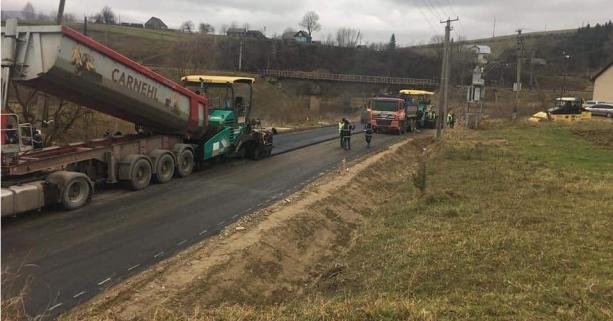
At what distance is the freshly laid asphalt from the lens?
24.1 ft

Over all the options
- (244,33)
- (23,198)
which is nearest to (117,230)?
(23,198)

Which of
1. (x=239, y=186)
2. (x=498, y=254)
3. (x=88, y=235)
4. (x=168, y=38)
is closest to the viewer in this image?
(x=498, y=254)

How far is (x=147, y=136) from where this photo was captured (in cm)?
1453

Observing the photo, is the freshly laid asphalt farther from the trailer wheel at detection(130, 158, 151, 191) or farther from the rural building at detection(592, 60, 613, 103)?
the rural building at detection(592, 60, 613, 103)

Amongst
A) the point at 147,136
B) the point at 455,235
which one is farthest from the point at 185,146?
the point at 455,235

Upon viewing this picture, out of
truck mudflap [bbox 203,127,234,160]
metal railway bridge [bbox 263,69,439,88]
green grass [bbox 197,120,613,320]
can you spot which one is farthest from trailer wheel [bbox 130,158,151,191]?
metal railway bridge [bbox 263,69,439,88]

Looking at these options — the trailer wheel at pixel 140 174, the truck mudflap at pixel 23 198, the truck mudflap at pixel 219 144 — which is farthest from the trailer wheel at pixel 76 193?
the truck mudflap at pixel 219 144

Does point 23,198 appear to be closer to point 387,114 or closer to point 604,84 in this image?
point 387,114

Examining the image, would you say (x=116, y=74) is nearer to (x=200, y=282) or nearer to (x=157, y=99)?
(x=157, y=99)

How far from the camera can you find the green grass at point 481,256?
5.97 metres

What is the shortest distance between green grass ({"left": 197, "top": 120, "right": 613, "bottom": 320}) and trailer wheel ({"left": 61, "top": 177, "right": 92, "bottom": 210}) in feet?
18.3

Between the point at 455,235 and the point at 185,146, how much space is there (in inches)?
336

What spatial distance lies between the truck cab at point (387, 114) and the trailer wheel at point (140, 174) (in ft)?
65.3

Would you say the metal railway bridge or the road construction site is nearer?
the road construction site
